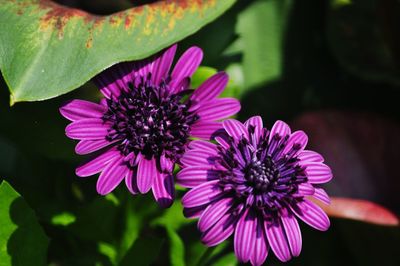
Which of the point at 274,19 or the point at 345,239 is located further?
the point at 274,19

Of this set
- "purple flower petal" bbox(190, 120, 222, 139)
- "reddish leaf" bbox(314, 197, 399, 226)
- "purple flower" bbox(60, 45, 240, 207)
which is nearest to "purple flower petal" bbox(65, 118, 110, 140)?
"purple flower" bbox(60, 45, 240, 207)

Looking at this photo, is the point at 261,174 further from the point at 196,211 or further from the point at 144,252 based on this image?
the point at 144,252

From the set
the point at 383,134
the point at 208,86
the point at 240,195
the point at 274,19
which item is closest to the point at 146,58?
the point at 208,86

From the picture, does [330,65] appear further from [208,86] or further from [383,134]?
[208,86]

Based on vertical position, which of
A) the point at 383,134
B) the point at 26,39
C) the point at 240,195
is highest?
the point at 26,39

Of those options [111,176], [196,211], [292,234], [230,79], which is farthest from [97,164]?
[230,79]
